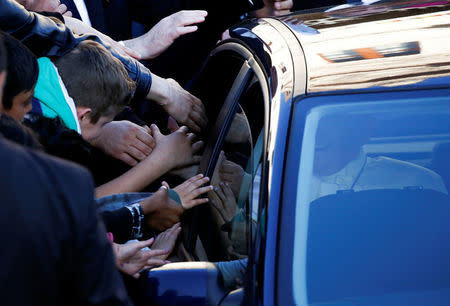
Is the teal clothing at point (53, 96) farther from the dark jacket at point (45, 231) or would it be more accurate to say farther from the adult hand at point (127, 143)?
the dark jacket at point (45, 231)

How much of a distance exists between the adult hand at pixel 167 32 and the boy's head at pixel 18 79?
1.55m

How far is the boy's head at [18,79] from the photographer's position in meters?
1.80

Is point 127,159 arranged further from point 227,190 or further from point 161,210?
point 227,190

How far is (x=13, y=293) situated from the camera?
38.1 inches

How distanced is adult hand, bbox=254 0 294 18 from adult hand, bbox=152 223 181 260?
205 centimetres

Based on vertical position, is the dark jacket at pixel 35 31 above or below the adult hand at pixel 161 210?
above

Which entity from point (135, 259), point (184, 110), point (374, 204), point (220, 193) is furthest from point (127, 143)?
point (374, 204)

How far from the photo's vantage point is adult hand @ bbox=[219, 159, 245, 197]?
7.12 feet

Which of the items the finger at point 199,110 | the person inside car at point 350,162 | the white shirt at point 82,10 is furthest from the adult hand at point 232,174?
the white shirt at point 82,10

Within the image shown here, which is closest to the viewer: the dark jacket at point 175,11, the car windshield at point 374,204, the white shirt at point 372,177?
the car windshield at point 374,204

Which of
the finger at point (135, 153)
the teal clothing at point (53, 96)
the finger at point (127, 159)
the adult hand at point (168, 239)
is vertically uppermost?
the teal clothing at point (53, 96)

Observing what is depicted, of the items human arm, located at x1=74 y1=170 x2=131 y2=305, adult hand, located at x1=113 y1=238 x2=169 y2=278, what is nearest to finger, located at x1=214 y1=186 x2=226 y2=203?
adult hand, located at x1=113 y1=238 x2=169 y2=278

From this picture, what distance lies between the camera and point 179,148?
2.71 m

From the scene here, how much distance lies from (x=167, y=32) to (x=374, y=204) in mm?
2037
